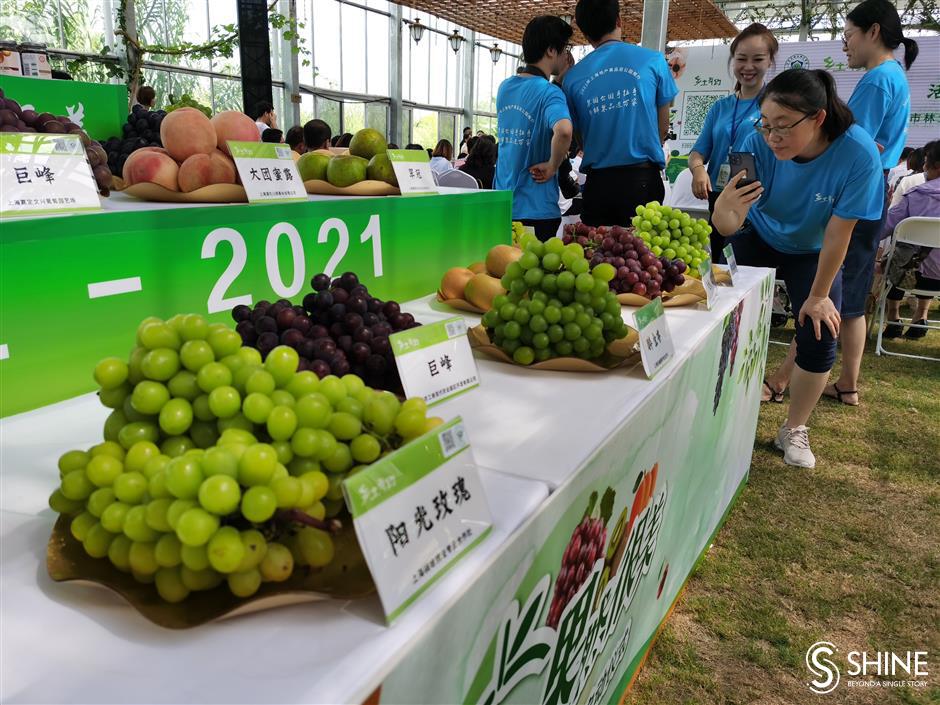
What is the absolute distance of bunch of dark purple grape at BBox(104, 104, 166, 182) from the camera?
1633 mm

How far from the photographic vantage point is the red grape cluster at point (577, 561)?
851 mm

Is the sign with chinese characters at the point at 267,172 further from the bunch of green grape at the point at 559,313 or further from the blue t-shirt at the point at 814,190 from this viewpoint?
the blue t-shirt at the point at 814,190

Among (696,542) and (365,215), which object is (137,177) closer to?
(365,215)

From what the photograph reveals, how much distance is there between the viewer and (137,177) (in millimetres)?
1261

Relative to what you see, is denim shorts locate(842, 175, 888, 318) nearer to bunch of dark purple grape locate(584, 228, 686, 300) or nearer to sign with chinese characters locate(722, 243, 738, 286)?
sign with chinese characters locate(722, 243, 738, 286)

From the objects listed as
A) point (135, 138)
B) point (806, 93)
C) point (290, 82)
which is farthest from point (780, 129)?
point (290, 82)

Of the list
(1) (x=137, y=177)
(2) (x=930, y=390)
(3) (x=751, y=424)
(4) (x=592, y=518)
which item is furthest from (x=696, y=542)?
(2) (x=930, y=390)

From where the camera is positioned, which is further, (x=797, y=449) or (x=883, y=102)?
(x=883, y=102)

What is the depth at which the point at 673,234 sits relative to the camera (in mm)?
1962

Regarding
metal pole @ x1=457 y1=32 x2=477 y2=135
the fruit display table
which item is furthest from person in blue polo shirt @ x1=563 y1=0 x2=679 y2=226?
metal pole @ x1=457 y1=32 x2=477 y2=135

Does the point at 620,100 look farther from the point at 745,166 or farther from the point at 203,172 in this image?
the point at 203,172

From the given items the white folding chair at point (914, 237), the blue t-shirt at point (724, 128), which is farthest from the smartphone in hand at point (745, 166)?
the white folding chair at point (914, 237)

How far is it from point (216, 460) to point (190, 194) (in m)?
0.88

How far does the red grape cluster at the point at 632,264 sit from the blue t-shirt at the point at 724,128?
4.69 ft
